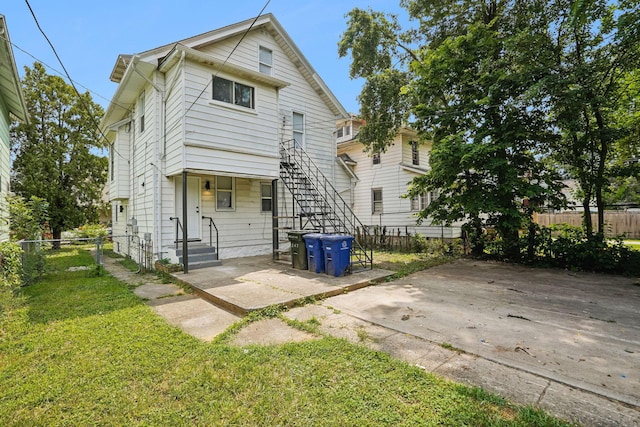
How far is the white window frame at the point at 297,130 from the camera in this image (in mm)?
12695

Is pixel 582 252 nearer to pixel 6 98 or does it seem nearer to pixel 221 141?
pixel 221 141

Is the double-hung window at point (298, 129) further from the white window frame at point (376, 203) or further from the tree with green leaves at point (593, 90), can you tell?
the tree with green leaves at point (593, 90)

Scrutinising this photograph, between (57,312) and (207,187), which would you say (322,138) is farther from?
(57,312)

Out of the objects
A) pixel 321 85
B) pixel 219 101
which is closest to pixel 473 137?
pixel 321 85

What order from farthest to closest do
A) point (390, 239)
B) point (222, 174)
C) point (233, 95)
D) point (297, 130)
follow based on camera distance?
point (390, 239) → point (297, 130) → point (233, 95) → point (222, 174)

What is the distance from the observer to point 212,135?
28.7ft

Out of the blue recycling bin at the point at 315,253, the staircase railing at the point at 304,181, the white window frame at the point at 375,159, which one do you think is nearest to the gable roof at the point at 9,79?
the staircase railing at the point at 304,181

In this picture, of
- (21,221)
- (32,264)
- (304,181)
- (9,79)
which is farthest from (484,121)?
(9,79)

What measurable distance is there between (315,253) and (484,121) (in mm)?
6996

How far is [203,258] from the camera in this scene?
9.25 metres

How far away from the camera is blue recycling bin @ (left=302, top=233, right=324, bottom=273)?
8117 millimetres

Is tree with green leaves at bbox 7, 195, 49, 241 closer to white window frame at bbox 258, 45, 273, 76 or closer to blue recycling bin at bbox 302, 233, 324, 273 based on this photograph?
blue recycling bin at bbox 302, 233, 324, 273

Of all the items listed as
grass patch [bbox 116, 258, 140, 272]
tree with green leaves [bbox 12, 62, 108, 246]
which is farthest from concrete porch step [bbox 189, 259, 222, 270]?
A: tree with green leaves [bbox 12, 62, 108, 246]

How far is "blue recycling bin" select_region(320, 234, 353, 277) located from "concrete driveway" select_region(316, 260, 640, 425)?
41.8 inches
